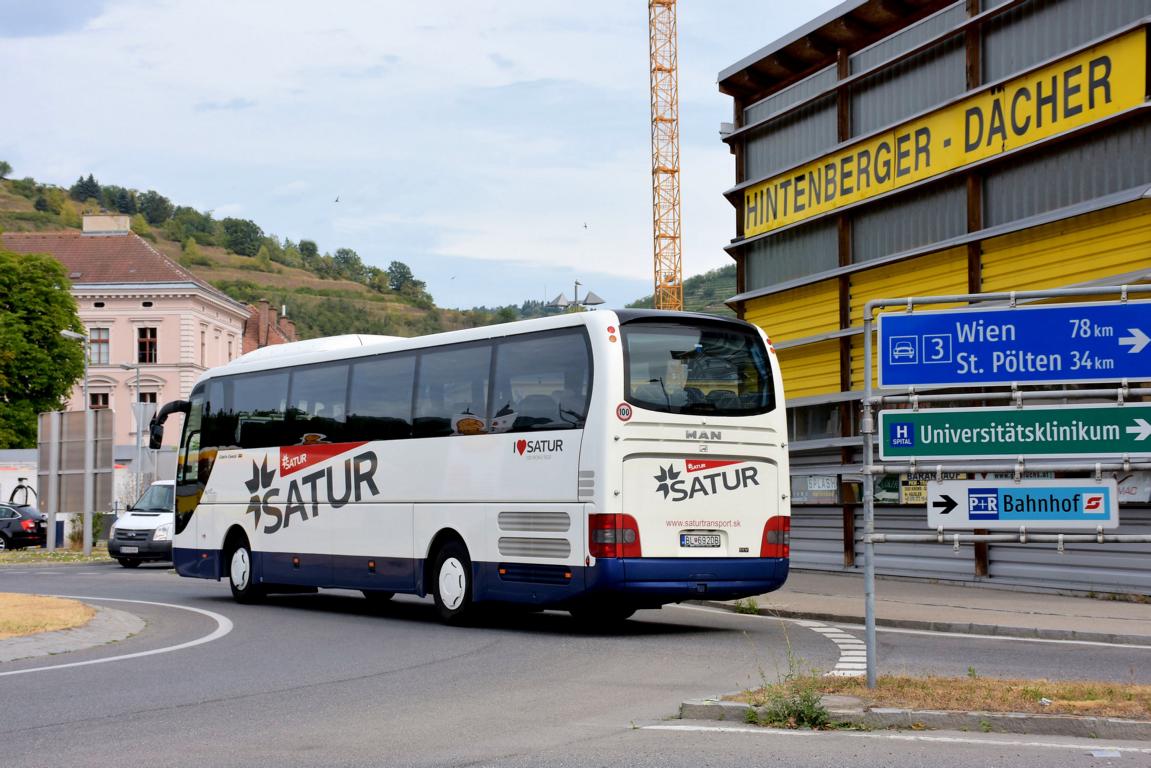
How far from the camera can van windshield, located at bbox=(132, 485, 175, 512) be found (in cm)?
3641

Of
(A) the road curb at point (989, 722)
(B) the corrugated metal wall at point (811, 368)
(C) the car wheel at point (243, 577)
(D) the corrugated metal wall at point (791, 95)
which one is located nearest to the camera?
(A) the road curb at point (989, 722)

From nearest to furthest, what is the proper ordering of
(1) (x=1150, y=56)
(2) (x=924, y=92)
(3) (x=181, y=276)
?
(1) (x=1150, y=56) < (2) (x=924, y=92) < (3) (x=181, y=276)

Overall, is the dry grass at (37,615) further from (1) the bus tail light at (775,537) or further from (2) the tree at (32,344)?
(2) the tree at (32,344)

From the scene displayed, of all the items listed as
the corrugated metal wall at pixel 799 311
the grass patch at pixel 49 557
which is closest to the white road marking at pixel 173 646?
the corrugated metal wall at pixel 799 311

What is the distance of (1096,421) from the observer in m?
10.0

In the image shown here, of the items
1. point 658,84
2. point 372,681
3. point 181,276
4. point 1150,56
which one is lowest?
point 372,681

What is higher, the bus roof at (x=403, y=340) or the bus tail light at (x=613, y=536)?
the bus roof at (x=403, y=340)

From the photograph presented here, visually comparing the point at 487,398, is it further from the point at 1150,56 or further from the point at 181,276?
the point at 181,276

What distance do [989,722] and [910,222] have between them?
16838 millimetres

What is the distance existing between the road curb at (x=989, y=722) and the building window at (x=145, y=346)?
82.7 meters

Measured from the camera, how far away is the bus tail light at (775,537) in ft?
53.9

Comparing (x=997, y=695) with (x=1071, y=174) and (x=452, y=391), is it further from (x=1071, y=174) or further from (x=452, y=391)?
(x=1071, y=174)

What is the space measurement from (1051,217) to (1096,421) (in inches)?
465

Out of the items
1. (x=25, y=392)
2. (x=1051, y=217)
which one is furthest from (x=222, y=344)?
(x=1051, y=217)
